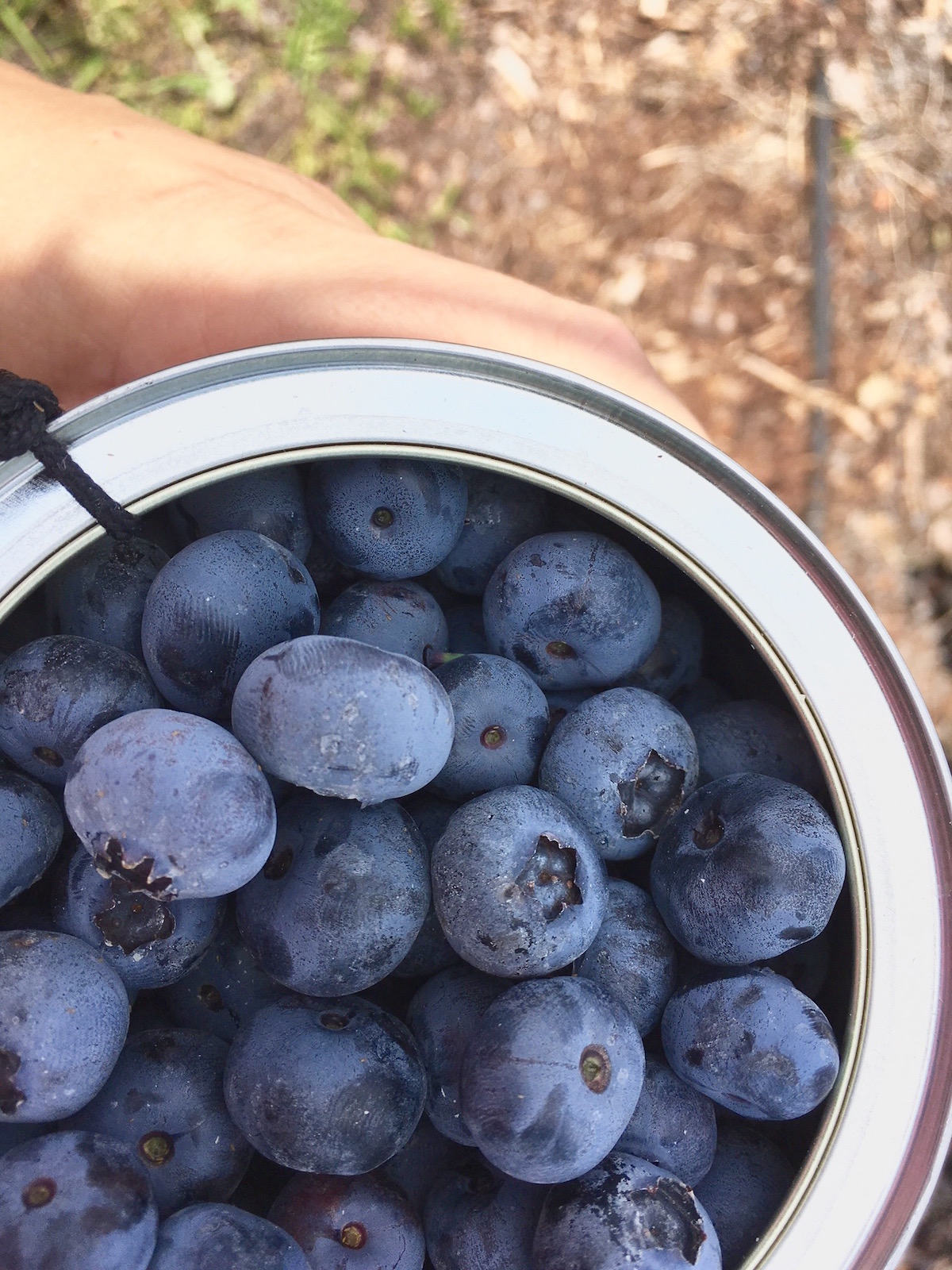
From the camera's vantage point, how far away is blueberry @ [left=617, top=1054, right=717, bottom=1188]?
1.11 meters

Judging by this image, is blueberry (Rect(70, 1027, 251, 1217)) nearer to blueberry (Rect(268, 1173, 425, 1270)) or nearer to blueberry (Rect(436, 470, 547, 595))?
blueberry (Rect(268, 1173, 425, 1270))

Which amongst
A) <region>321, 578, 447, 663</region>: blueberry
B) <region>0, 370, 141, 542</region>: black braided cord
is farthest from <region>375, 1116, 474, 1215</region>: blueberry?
<region>0, 370, 141, 542</region>: black braided cord

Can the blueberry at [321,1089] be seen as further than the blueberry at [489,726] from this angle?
No

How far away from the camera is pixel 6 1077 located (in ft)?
3.24

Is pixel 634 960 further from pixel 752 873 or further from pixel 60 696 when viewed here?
pixel 60 696

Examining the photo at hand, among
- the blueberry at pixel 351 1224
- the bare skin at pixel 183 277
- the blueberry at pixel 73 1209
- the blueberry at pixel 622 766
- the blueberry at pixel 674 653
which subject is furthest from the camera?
A: the bare skin at pixel 183 277

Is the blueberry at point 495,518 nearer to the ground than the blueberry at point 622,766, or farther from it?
farther from it

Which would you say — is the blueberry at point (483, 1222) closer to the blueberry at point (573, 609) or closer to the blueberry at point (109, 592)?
the blueberry at point (573, 609)

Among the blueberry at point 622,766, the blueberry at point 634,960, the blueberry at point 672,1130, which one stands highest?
the blueberry at point 622,766

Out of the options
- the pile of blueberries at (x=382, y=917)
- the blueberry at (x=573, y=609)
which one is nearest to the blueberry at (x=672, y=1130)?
the pile of blueberries at (x=382, y=917)

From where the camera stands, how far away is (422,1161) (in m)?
1.22

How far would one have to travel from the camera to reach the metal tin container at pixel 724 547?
1059mm

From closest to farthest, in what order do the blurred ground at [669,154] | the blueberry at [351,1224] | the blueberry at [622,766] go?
the blueberry at [351,1224] → the blueberry at [622,766] → the blurred ground at [669,154]

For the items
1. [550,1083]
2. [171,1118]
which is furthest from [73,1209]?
[550,1083]
